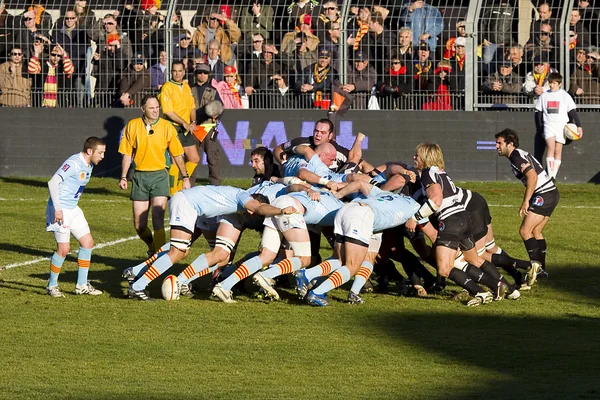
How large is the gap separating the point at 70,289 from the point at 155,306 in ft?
4.64

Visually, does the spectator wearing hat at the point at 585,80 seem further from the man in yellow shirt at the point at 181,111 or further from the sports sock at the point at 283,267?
the sports sock at the point at 283,267

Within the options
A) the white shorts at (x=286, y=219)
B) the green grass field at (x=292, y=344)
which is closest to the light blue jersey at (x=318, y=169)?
the white shorts at (x=286, y=219)

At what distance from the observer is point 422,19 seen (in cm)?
2223

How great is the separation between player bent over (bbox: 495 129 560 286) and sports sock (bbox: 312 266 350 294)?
2606 mm

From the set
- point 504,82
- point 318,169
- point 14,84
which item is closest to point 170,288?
point 318,169

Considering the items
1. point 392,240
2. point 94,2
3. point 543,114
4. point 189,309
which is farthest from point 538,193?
point 94,2

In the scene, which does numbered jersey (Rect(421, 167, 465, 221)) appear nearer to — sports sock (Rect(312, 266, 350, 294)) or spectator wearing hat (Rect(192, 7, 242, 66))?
sports sock (Rect(312, 266, 350, 294))

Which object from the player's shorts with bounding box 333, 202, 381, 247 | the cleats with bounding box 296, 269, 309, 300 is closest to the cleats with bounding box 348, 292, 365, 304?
the cleats with bounding box 296, 269, 309, 300

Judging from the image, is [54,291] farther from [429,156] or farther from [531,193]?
[531,193]

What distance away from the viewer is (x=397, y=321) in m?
10.9

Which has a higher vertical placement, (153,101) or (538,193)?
(153,101)

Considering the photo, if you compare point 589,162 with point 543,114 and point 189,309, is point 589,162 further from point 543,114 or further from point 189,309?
point 189,309

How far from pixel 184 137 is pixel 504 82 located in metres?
7.75

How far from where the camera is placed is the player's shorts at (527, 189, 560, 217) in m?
13.7
